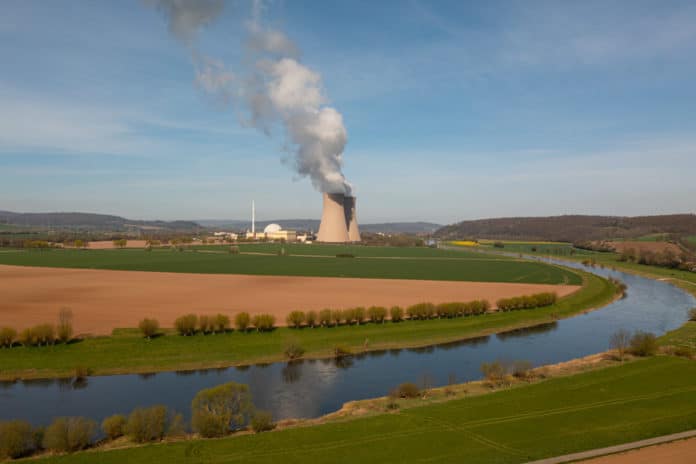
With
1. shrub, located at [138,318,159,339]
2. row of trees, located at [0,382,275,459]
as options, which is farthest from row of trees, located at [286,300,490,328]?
row of trees, located at [0,382,275,459]

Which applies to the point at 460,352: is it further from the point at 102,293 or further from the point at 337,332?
the point at 102,293

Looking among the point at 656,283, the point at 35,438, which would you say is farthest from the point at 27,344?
the point at 656,283

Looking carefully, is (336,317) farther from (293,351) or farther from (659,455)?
(659,455)

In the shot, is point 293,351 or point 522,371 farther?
point 293,351

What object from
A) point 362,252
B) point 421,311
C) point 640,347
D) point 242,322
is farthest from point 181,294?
point 362,252

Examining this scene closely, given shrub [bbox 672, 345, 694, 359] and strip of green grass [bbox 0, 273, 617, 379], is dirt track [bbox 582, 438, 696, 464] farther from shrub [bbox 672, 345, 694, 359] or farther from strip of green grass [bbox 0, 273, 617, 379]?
strip of green grass [bbox 0, 273, 617, 379]
